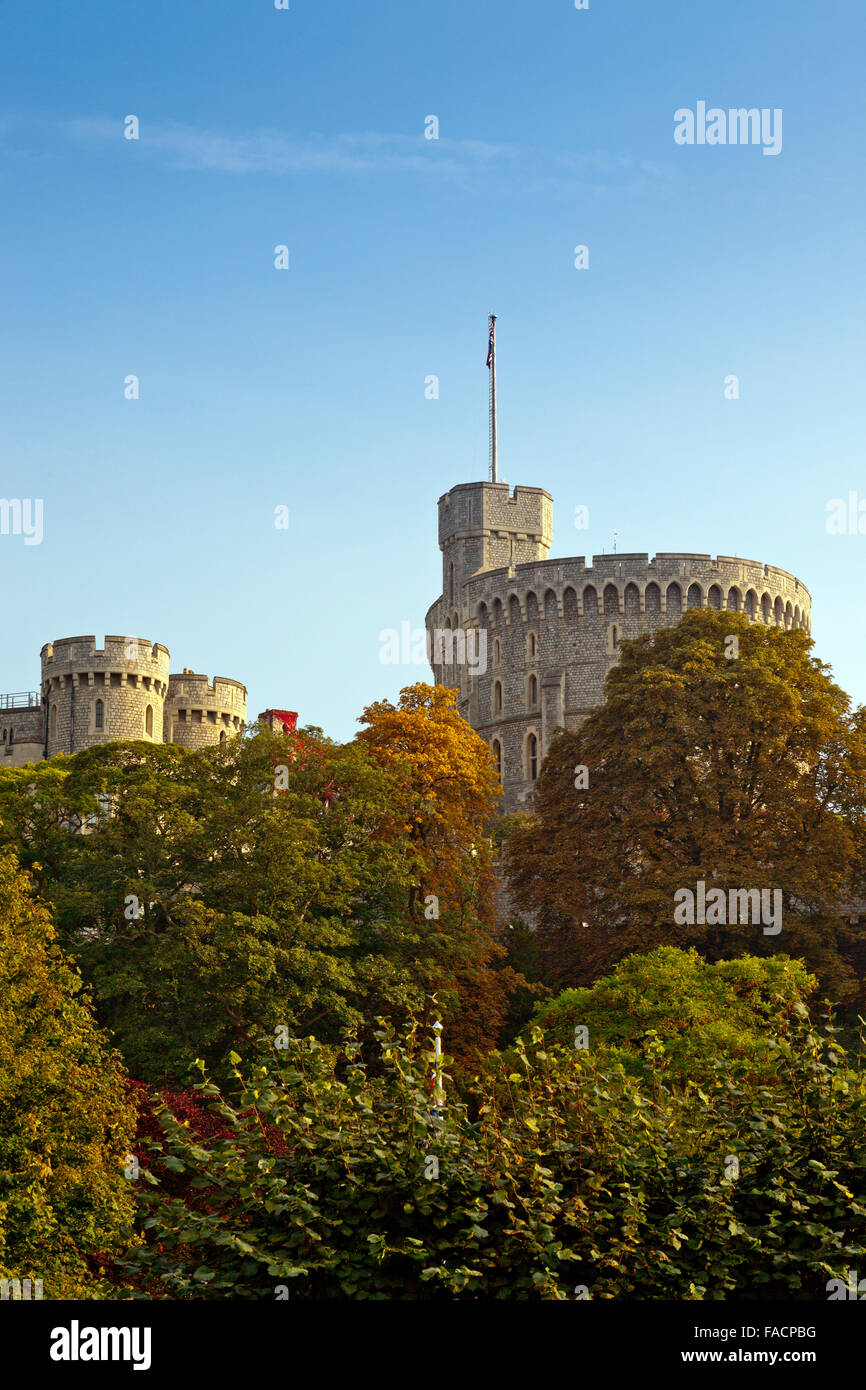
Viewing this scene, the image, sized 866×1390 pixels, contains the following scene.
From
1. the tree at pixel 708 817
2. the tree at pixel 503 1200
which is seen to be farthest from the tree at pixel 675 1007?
the tree at pixel 503 1200

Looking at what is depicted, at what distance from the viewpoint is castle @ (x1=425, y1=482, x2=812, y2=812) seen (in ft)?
262

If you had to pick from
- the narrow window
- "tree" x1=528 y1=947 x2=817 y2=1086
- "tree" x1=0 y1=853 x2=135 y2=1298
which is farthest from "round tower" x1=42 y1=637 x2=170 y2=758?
"tree" x1=0 y1=853 x2=135 y2=1298

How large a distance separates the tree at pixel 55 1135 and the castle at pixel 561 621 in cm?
5019

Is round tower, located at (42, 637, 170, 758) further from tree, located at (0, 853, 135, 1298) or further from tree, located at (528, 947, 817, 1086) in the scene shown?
tree, located at (0, 853, 135, 1298)

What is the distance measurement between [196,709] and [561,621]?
20.2m

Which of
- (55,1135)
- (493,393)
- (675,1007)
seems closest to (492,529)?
(493,393)

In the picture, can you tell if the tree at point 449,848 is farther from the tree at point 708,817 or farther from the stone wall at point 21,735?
the stone wall at point 21,735

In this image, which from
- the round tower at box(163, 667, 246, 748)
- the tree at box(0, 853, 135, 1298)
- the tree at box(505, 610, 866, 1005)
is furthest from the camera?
the round tower at box(163, 667, 246, 748)

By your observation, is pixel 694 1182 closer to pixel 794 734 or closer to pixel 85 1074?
pixel 85 1074

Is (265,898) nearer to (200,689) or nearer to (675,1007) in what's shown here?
(675,1007)

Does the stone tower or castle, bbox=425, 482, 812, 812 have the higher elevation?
the stone tower

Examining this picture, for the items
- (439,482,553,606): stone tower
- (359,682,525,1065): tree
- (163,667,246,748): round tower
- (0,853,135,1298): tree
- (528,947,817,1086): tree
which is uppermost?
(439,482,553,606): stone tower

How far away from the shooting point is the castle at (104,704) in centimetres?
8075

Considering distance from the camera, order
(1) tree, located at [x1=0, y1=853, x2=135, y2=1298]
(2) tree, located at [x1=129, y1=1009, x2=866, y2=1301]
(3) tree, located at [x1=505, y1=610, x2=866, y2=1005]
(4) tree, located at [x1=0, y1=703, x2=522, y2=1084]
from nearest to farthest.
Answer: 1. (2) tree, located at [x1=129, y1=1009, x2=866, y2=1301]
2. (1) tree, located at [x1=0, y1=853, x2=135, y2=1298]
3. (4) tree, located at [x1=0, y1=703, x2=522, y2=1084]
4. (3) tree, located at [x1=505, y1=610, x2=866, y2=1005]
